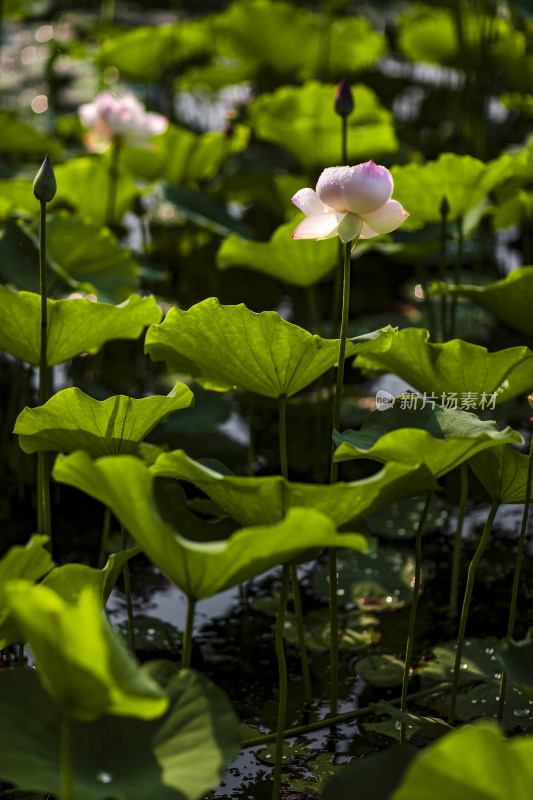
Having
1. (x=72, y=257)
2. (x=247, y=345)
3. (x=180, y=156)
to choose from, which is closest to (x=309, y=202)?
(x=247, y=345)

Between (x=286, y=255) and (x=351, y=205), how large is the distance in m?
0.63

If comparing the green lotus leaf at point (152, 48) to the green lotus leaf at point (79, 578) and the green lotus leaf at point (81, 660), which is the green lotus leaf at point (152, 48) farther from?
the green lotus leaf at point (81, 660)

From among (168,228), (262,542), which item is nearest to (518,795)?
(262,542)

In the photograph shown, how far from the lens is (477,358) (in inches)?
42.9

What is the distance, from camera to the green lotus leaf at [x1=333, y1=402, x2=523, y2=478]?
2.82 ft

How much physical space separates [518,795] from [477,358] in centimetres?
57

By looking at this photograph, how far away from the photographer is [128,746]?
724mm

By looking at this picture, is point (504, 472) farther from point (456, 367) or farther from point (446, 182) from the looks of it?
point (446, 182)

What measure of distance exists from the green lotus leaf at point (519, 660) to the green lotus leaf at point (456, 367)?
34 cm

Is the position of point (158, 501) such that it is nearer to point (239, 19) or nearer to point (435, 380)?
point (435, 380)

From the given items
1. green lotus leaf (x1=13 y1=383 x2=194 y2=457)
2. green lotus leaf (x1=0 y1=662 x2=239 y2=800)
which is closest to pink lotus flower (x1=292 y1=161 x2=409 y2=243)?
green lotus leaf (x1=13 y1=383 x2=194 y2=457)

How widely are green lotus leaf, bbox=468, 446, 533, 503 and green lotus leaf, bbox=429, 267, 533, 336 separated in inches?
13.0

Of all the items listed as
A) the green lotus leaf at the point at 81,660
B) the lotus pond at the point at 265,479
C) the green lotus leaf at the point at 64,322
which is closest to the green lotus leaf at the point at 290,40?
the lotus pond at the point at 265,479

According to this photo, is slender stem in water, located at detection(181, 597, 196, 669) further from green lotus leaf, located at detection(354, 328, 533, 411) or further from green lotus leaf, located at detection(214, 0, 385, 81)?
green lotus leaf, located at detection(214, 0, 385, 81)
